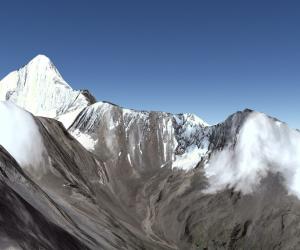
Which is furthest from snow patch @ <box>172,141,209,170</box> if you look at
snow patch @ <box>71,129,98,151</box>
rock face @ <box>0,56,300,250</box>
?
snow patch @ <box>71,129,98,151</box>

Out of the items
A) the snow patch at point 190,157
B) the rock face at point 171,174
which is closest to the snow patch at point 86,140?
the rock face at point 171,174

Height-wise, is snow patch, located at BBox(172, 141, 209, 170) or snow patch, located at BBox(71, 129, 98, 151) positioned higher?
snow patch, located at BBox(172, 141, 209, 170)

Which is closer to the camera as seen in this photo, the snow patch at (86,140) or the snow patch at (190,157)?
the snow patch at (190,157)

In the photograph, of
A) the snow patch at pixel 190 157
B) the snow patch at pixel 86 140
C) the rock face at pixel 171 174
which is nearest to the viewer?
the rock face at pixel 171 174

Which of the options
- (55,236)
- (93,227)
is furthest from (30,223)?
(93,227)

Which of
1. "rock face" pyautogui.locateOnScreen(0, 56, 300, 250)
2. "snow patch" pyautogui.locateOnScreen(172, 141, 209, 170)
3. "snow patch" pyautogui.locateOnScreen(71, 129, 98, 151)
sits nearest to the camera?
"rock face" pyautogui.locateOnScreen(0, 56, 300, 250)

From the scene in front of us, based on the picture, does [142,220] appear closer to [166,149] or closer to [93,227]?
[166,149]

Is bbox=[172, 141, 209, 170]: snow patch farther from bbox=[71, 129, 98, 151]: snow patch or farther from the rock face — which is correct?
bbox=[71, 129, 98, 151]: snow patch

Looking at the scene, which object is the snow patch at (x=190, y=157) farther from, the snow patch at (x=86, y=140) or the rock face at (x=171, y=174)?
the snow patch at (x=86, y=140)
